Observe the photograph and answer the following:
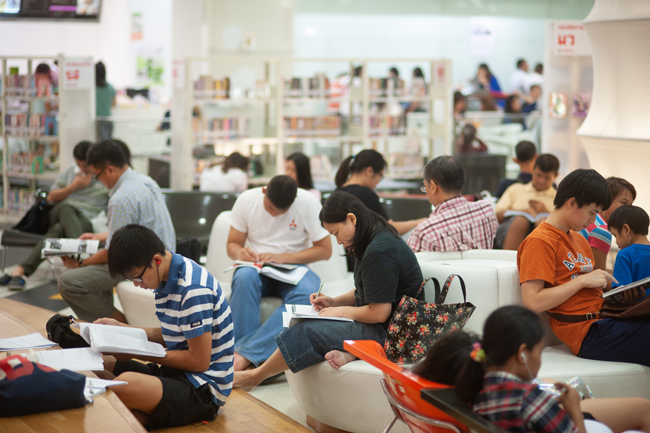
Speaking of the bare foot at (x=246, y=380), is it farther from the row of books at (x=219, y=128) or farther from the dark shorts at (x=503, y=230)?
the row of books at (x=219, y=128)

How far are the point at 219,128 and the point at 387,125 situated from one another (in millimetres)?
2305

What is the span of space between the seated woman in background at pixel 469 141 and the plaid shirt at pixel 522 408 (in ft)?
25.2

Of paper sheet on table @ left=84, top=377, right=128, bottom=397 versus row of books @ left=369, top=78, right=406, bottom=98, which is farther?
row of books @ left=369, top=78, right=406, bottom=98

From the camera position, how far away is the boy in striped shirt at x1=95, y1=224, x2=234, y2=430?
2.39 metres

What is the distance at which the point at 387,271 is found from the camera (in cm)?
287

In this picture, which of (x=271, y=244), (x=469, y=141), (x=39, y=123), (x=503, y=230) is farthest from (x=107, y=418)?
(x=469, y=141)

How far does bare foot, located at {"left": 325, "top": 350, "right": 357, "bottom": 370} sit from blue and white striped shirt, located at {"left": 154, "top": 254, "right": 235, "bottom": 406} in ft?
1.52

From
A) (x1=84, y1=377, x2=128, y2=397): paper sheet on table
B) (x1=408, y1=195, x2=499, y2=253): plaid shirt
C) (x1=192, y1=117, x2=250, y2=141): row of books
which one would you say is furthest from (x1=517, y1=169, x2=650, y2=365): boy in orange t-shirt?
(x1=192, y1=117, x2=250, y2=141): row of books

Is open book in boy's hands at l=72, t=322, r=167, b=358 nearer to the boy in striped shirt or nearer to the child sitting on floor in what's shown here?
the boy in striped shirt

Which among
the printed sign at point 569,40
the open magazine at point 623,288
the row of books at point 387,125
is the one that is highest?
the printed sign at point 569,40

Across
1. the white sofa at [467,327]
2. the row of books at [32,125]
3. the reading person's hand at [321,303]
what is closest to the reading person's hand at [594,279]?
the white sofa at [467,327]

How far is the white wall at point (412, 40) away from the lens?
14.4m

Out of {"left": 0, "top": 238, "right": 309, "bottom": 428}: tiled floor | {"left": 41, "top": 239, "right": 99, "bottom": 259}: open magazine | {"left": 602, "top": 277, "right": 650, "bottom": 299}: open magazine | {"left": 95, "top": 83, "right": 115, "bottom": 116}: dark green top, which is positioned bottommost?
{"left": 0, "top": 238, "right": 309, "bottom": 428}: tiled floor

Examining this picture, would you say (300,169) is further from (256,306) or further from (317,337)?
(317,337)
